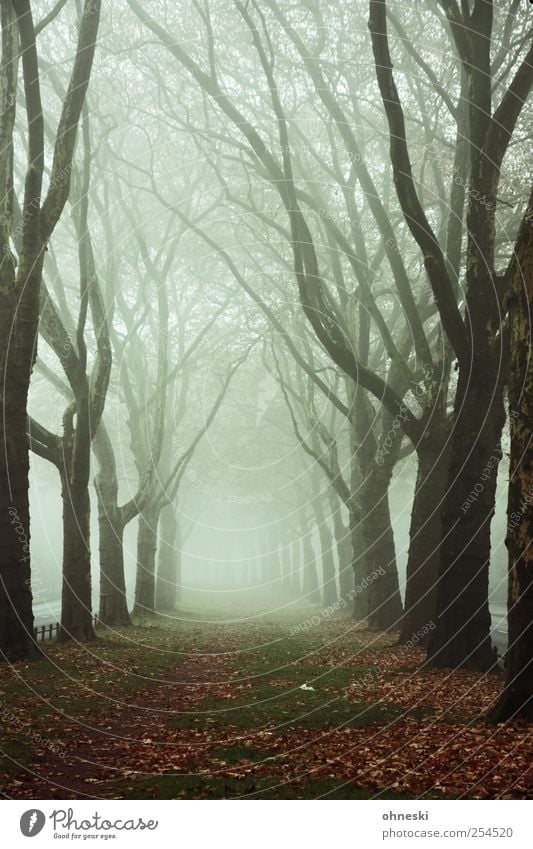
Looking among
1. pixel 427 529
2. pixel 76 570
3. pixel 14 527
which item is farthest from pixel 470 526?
pixel 76 570

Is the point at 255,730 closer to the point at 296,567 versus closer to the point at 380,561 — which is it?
the point at 380,561

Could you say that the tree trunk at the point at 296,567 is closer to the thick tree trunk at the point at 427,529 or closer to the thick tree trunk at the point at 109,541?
the thick tree trunk at the point at 109,541

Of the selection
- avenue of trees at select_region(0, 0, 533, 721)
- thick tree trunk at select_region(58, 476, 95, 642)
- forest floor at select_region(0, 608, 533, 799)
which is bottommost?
forest floor at select_region(0, 608, 533, 799)

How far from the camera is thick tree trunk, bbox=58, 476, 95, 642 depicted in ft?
54.1

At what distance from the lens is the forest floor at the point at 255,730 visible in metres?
7.05

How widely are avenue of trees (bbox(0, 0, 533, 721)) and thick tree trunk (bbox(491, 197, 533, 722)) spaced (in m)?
0.03

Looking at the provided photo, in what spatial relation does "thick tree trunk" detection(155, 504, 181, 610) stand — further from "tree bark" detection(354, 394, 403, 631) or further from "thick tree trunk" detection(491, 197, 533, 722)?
"thick tree trunk" detection(491, 197, 533, 722)

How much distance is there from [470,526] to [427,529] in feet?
10.5

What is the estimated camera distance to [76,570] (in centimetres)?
1673

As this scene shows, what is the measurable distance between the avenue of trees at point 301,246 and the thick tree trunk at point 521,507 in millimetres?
28

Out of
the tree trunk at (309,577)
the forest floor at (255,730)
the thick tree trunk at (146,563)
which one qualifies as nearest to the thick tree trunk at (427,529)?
the forest floor at (255,730)

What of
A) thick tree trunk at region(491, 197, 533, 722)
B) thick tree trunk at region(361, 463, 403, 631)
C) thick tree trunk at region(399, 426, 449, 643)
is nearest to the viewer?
thick tree trunk at region(491, 197, 533, 722)

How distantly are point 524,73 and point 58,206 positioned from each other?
7590 mm

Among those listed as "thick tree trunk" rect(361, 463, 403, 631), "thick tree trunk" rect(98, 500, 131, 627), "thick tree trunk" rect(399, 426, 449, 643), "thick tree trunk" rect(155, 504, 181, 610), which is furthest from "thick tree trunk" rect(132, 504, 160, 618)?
"thick tree trunk" rect(399, 426, 449, 643)
